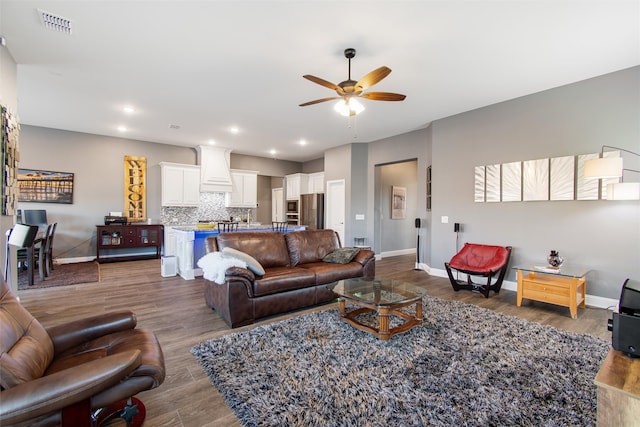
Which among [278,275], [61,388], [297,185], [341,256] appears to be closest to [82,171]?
[297,185]

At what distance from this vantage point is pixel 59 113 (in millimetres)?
5418

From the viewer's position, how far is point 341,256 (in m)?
4.16

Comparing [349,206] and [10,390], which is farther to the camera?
[349,206]

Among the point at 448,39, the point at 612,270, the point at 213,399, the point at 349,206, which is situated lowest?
the point at 213,399

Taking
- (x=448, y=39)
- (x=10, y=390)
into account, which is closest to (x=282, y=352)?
(x=10, y=390)

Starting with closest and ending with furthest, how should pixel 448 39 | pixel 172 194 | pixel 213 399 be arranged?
pixel 213 399 → pixel 448 39 → pixel 172 194

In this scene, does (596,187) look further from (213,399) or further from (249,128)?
(249,128)

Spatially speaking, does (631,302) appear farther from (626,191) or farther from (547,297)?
(626,191)

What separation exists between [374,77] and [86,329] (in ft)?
10.2

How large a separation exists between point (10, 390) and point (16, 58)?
4.29 meters

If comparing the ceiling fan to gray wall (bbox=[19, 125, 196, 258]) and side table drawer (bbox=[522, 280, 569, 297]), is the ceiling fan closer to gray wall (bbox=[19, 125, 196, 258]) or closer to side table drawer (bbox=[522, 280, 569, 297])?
side table drawer (bbox=[522, 280, 569, 297])

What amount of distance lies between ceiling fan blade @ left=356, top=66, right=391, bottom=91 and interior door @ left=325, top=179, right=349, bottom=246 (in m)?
4.78

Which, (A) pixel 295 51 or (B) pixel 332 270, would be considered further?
(B) pixel 332 270

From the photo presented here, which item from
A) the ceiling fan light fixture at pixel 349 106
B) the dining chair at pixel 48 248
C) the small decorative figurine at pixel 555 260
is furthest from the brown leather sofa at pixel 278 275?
the dining chair at pixel 48 248
